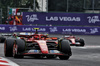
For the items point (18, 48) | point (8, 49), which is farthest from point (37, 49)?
point (8, 49)

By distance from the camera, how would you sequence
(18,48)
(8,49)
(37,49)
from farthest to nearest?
(8,49) → (37,49) → (18,48)

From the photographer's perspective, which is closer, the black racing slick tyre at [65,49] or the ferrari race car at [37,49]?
the ferrari race car at [37,49]

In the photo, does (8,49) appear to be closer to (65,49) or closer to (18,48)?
(18,48)

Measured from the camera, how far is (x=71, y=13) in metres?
37.9

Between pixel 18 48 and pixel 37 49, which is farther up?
pixel 18 48

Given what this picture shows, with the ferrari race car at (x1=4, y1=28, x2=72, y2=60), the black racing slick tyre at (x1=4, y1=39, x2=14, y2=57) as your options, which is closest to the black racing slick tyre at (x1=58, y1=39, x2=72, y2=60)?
the ferrari race car at (x1=4, y1=28, x2=72, y2=60)

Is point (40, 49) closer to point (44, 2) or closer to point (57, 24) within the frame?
point (57, 24)

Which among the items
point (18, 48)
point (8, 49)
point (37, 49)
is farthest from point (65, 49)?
point (8, 49)

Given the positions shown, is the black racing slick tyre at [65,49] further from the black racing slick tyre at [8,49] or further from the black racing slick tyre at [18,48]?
the black racing slick tyre at [8,49]

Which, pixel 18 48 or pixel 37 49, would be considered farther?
pixel 37 49

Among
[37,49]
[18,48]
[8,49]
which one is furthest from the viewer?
[8,49]

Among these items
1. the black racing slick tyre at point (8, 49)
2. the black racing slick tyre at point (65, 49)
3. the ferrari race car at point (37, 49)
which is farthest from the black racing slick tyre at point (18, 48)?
the black racing slick tyre at point (65, 49)

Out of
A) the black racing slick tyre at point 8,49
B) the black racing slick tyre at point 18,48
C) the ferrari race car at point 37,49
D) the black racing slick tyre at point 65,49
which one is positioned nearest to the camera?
the black racing slick tyre at point 18,48

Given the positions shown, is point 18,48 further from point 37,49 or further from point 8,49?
point 8,49
